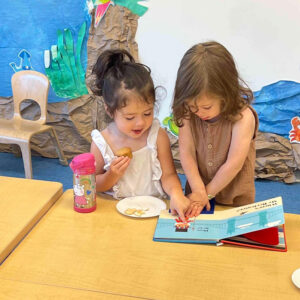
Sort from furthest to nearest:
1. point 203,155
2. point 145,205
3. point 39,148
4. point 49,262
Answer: point 39,148, point 203,155, point 145,205, point 49,262

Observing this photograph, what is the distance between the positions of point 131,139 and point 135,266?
0.62m

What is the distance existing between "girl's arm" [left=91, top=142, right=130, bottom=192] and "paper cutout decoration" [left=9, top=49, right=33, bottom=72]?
2.13 meters

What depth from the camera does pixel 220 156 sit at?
4.59 feet

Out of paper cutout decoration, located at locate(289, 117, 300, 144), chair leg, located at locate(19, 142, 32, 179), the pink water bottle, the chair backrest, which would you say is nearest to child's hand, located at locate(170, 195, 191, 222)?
the pink water bottle

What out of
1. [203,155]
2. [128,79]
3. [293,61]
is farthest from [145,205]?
[293,61]

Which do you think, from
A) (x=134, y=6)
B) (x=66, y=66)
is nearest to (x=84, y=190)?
(x=134, y=6)

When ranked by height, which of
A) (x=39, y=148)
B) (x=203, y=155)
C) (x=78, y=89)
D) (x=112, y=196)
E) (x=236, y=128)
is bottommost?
(x=39, y=148)

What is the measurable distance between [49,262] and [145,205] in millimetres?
396

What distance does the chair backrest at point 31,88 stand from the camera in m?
3.11

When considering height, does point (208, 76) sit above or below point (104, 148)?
above

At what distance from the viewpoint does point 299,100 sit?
289 centimetres

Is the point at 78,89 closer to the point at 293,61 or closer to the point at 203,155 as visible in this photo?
the point at 293,61

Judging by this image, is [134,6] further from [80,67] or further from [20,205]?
[20,205]

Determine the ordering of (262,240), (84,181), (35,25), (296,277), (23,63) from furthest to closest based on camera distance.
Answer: (23,63) < (35,25) < (84,181) < (262,240) < (296,277)
